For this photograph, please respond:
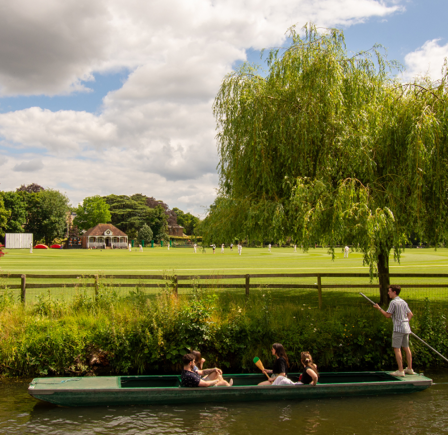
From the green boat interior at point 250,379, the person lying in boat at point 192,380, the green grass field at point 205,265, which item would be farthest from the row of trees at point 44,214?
the person lying in boat at point 192,380

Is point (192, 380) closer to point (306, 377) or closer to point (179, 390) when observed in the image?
point (179, 390)

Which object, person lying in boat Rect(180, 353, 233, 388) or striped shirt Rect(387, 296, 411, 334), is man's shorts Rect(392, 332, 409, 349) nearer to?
striped shirt Rect(387, 296, 411, 334)

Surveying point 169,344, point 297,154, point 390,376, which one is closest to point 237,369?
point 169,344

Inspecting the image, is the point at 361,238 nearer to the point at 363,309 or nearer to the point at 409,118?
the point at 363,309

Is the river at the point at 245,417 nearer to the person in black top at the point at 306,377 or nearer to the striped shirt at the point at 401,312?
the person in black top at the point at 306,377

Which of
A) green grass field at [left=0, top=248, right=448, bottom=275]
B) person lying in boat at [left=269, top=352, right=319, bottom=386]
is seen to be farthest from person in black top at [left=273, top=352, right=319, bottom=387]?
green grass field at [left=0, top=248, right=448, bottom=275]

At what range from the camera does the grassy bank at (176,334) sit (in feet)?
30.6

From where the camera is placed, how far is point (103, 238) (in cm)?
9175

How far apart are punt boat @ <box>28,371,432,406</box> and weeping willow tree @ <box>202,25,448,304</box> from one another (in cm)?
294

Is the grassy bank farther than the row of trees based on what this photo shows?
No

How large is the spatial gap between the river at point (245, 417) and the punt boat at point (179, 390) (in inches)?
5.2

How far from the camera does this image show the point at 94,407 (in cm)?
766

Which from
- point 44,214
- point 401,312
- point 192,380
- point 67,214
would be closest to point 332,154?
point 401,312

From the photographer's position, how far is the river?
6.81 m
